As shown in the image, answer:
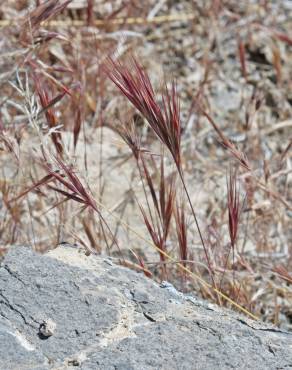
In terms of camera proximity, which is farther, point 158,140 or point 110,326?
point 158,140

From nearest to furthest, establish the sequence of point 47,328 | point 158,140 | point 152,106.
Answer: point 47,328 < point 152,106 < point 158,140

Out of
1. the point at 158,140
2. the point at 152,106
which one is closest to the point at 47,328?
the point at 152,106

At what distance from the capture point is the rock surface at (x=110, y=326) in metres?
1.42

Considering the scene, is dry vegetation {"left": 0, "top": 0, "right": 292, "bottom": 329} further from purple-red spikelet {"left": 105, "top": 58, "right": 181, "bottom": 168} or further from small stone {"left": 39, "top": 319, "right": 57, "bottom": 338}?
small stone {"left": 39, "top": 319, "right": 57, "bottom": 338}

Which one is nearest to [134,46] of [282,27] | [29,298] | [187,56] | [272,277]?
[187,56]

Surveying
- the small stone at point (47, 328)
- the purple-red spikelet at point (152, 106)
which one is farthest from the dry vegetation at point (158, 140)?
the small stone at point (47, 328)

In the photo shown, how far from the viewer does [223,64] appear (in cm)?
353

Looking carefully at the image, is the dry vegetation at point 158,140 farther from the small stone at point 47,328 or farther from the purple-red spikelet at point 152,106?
the small stone at point 47,328

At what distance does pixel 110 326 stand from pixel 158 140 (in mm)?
1577

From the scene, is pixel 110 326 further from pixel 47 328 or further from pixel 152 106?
pixel 152 106

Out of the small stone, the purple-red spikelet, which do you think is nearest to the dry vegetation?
the purple-red spikelet

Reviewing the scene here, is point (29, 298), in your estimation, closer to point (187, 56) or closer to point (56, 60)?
point (56, 60)

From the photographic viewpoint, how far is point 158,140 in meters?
3.01

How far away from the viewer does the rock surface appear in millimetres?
1421
